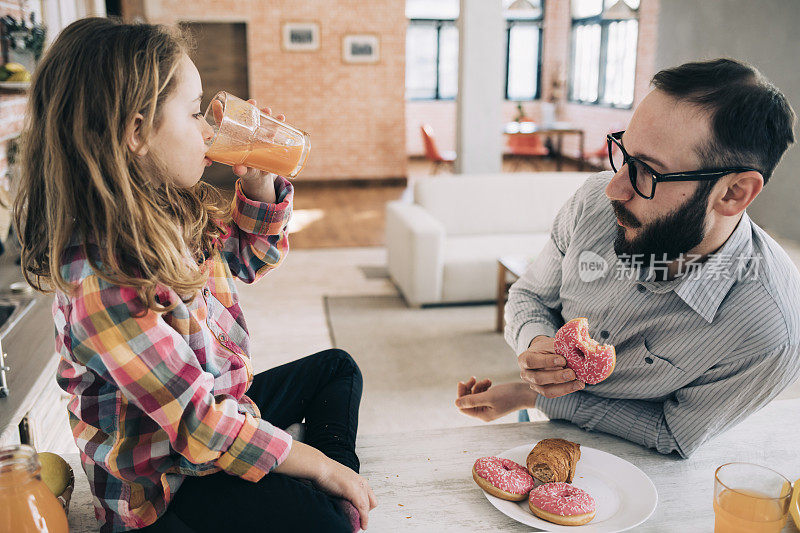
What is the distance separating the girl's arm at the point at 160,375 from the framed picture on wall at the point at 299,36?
8.49 m

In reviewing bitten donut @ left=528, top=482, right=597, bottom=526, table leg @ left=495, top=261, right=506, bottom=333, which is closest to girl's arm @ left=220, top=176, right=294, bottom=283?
bitten donut @ left=528, top=482, right=597, bottom=526

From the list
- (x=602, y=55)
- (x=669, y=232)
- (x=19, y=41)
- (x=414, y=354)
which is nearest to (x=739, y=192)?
(x=669, y=232)

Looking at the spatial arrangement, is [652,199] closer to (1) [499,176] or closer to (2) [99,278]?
(2) [99,278]

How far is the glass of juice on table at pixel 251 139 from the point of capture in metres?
1.09

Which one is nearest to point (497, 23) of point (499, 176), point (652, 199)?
point (499, 176)

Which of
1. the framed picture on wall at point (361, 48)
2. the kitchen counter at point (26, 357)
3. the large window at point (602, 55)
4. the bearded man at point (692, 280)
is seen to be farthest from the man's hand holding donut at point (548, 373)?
the framed picture on wall at point (361, 48)

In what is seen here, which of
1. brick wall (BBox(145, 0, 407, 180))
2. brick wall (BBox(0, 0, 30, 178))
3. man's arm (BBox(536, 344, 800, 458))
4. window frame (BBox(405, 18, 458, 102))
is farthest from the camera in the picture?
window frame (BBox(405, 18, 458, 102))

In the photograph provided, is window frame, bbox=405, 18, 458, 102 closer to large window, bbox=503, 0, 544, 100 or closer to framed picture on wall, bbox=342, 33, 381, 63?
large window, bbox=503, 0, 544, 100

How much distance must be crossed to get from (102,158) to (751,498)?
96cm

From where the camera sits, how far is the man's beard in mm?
1210

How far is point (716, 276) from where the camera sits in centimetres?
121

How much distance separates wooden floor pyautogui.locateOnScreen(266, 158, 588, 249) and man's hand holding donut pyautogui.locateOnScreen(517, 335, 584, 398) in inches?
147

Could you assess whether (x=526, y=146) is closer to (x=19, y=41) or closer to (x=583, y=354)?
(x=19, y=41)

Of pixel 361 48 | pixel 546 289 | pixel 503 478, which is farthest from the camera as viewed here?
pixel 361 48
